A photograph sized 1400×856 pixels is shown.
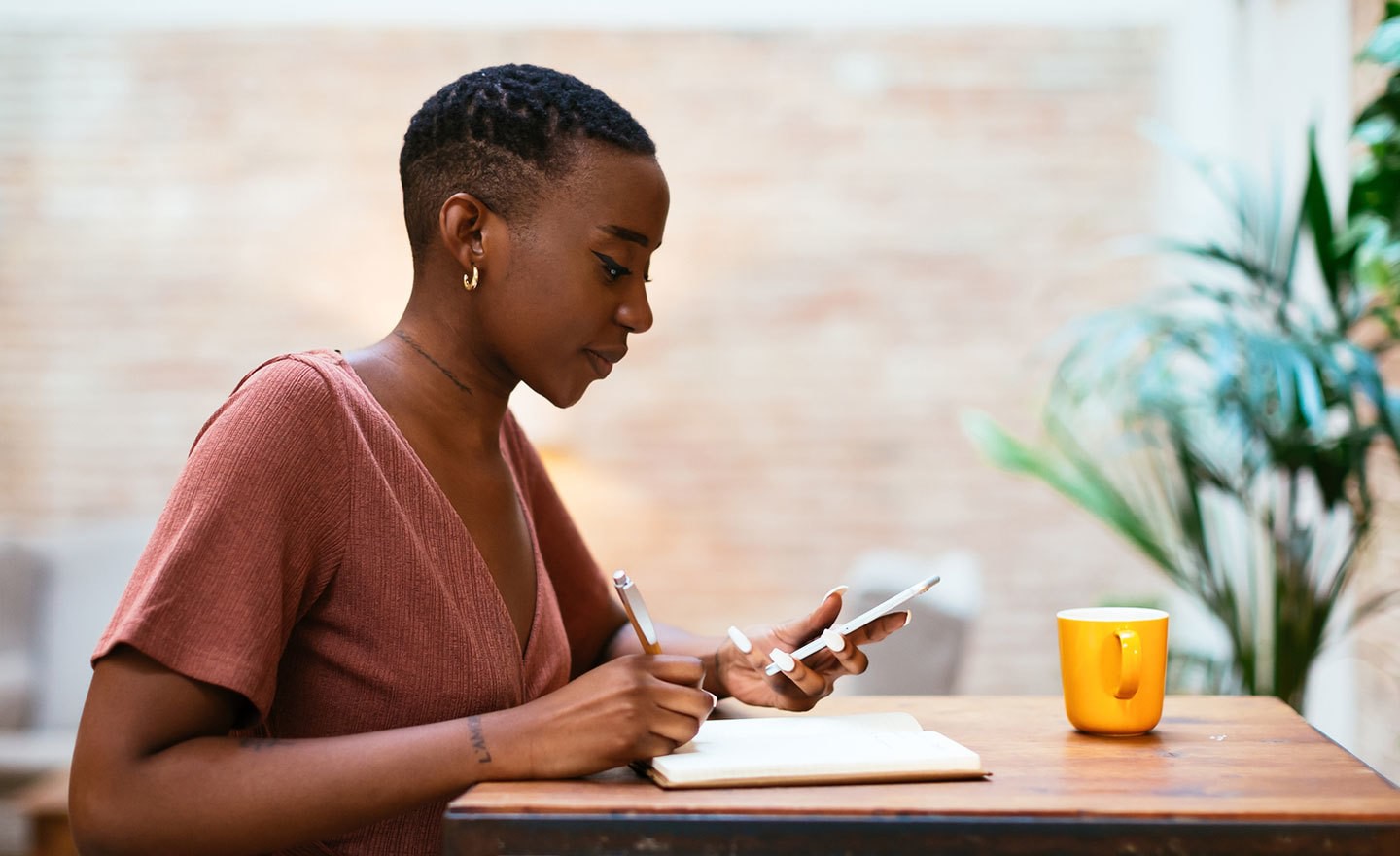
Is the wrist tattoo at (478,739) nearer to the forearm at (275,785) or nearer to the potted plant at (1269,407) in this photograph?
the forearm at (275,785)

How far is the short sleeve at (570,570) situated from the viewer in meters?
1.34

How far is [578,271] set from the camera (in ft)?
3.41

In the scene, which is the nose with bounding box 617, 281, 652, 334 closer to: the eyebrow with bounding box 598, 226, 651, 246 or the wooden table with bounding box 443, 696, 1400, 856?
the eyebrow with bounding box 598, 226, 651, 246

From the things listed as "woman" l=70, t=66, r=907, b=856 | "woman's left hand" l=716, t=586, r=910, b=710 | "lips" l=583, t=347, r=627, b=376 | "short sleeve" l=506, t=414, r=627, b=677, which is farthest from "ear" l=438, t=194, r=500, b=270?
"woman's left hand" l=716, t=586, r=910, b=710

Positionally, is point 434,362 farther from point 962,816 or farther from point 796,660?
point 962,816

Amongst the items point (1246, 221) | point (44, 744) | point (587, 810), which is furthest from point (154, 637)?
point (44, 744)

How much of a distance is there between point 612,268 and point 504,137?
0.47 feet

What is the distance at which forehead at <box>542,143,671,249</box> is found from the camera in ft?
3.41

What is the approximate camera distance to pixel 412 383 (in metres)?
1.09

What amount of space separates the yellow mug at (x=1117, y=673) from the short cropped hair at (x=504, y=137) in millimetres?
552

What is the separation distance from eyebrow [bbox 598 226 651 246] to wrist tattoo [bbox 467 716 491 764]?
40 centimetres

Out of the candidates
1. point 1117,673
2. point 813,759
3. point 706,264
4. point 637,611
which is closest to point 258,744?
point 637,611

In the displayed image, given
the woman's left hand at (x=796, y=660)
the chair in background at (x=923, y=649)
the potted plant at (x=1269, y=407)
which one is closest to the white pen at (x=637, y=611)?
the woman's left hand at (x=796, y=660)

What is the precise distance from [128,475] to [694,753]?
4.09 m
